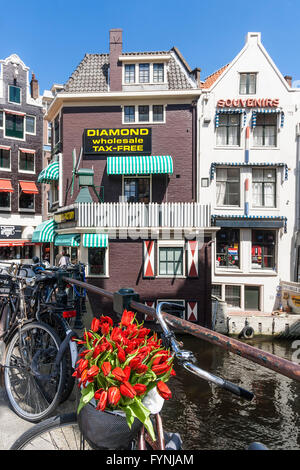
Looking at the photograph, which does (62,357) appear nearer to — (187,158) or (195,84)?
(187,158)

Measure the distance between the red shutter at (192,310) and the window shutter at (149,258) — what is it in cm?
225

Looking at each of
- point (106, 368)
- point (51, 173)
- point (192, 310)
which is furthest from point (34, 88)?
point (106, 368)

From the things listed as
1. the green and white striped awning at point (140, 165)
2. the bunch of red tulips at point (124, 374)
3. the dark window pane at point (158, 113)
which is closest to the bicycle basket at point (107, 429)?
the bunch of red tulips at point (124, 374)

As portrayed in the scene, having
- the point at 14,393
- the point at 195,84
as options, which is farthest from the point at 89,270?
the point at 14,393

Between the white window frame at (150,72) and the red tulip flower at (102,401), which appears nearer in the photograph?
the red tulip flower at (102,401)

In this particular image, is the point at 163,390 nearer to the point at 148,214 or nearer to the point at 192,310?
the point at 148,214

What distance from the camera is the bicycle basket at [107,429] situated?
1.25 metres

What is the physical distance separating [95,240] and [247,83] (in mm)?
11799

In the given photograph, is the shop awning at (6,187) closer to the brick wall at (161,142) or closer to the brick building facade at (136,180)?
the brick building facade at (136,180)

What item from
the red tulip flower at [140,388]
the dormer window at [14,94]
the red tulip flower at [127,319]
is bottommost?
the red tulip flower at [140,388]

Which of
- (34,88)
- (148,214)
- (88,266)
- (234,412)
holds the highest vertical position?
(34,88)

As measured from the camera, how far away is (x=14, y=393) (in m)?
2.69

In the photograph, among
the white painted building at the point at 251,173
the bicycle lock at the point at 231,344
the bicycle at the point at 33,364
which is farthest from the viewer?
the white painted building at the point at 251,173

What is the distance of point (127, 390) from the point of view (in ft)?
3.92
